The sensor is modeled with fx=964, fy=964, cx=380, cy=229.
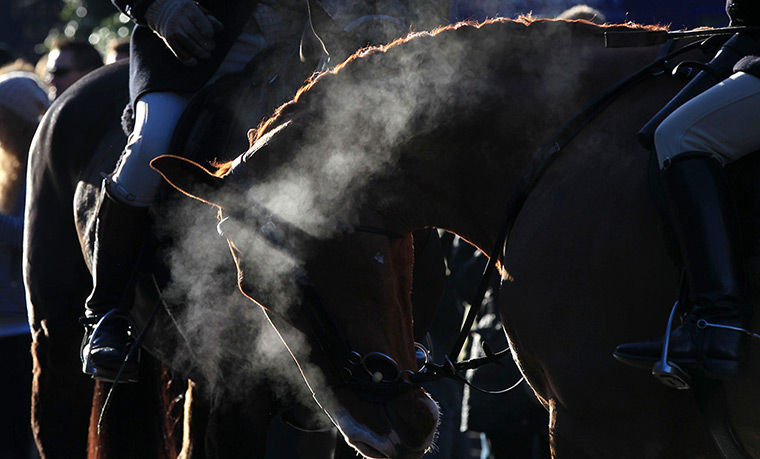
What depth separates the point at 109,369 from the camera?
14.3ft

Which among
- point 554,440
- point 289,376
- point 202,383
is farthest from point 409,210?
point 202,383

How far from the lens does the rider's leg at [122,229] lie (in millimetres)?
4250

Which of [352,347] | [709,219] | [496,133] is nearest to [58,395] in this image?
[352,347]

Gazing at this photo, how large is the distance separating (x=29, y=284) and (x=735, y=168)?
3958 millimetres

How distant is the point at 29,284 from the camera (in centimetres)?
521

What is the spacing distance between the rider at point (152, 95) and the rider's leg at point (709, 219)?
2.18m

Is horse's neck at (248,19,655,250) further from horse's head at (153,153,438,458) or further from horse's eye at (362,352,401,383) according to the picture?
horse's eye at (362,352,401,383)

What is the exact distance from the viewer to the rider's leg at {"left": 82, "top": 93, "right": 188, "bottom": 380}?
13.9ft

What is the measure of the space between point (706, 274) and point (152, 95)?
113 inches

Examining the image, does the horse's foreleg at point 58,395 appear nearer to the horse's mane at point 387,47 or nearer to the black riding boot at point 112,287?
the black riding boot at point 112,287

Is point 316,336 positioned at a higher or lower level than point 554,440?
higher

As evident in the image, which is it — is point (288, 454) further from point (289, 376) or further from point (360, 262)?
point (360, 262)

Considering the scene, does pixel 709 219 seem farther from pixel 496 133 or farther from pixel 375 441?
pixel 375 441

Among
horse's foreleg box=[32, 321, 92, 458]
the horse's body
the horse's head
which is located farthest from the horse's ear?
horse's foreleg box=[32, 321, 92, 458]
